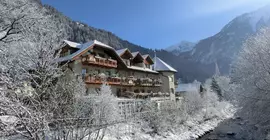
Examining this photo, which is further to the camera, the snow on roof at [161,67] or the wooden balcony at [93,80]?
the snow on roof at [161,67]

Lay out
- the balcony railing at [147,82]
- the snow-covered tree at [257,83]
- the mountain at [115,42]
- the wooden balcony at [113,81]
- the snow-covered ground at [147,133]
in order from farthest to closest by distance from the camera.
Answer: the mountain at [115,42]
the balcony railing at [147,82]
the wooden balcony at [113,81]
the snow-covered ground at [147,133]
the snow-covered tree at [257,83]

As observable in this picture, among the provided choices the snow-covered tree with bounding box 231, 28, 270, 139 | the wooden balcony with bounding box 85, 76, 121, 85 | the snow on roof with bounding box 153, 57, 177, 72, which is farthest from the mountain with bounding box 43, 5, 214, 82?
the snow-covered tree with bounding box 231, 28, 270, 139

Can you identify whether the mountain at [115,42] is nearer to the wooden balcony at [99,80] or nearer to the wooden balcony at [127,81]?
the wooden balcony at [127,81]

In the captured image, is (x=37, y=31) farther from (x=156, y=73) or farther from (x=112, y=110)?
(x=156, y=73)

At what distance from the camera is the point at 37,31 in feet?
61.7

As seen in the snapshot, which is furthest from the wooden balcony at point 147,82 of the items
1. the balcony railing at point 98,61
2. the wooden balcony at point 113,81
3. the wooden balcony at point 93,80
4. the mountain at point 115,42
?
the mountain at point 115,42

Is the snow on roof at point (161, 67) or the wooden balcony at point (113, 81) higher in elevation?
the snow on roof at point (161, 67)

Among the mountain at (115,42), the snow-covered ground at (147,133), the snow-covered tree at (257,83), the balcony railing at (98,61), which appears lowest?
the snow-covered ground at (147,133)

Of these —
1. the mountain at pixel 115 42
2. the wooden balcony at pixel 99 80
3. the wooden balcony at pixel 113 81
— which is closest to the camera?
the wooden balcony at pixel 99 80

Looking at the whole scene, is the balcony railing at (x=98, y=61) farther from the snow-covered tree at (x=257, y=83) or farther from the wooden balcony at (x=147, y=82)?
the snow-covered tree at (x=257, y=83)

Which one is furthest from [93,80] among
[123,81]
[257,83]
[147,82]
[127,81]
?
[257,83]

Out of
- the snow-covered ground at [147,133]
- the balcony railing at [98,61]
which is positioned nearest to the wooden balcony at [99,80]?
the balcony railing at [98,61]

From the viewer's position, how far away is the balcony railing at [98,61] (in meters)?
23.9

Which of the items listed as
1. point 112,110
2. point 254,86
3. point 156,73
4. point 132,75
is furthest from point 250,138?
point 156,73
